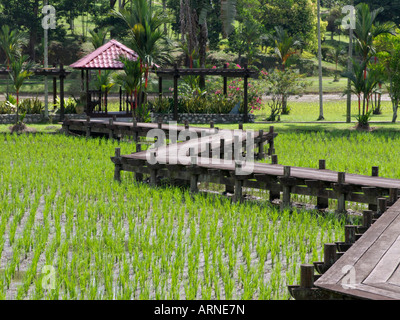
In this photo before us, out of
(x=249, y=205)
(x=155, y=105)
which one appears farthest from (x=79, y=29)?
(x=249, y=205)

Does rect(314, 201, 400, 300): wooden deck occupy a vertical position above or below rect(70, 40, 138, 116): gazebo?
below

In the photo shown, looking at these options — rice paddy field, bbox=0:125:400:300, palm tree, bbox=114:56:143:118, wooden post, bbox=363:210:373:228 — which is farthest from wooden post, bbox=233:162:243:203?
palm tree, bbox=114:56:143:118

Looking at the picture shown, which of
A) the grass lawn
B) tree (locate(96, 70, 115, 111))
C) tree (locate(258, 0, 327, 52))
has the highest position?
tree (locate(258, 0, 327, 52))

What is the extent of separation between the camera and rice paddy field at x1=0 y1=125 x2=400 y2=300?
7.45 meters

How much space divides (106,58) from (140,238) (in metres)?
19.4

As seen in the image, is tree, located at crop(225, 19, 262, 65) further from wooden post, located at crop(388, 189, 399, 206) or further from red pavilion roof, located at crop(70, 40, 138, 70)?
wooden post, located at crop(388, 189, 399, 206)

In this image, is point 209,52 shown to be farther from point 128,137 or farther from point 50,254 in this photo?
point 50,254

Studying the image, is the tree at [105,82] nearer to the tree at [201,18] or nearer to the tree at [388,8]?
the tree at [201,18]

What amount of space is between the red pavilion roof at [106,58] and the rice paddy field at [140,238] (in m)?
11.2

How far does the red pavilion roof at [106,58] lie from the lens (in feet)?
88.6

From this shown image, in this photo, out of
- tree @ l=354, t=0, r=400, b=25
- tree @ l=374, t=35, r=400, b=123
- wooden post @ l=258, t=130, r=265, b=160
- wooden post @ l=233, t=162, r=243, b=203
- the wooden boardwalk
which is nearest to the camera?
the wooden boardwalk

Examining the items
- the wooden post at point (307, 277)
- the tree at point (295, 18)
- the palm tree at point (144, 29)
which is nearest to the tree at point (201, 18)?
the palm tree at point (144, 29)

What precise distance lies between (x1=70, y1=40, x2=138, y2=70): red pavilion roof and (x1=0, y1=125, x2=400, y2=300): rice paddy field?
11.2 meters

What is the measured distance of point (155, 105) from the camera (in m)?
29.4
